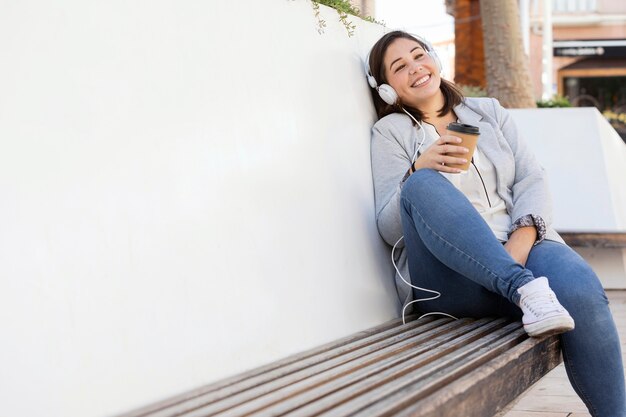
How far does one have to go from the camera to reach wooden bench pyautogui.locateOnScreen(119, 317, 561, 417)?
198 cm

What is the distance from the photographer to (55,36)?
83.0 inches

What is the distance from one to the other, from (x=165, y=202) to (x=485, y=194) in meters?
1.58

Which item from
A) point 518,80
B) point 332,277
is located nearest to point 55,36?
point 332,277

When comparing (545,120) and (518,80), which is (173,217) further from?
(518,80)

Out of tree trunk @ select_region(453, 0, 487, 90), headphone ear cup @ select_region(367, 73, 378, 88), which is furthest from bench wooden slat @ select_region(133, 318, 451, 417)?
tree trunk @ select_region(453, 0, 487, 90)

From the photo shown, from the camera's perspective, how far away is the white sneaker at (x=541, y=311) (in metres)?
2.87

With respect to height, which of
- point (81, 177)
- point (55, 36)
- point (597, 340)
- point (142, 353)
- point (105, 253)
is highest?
point (55, 36)

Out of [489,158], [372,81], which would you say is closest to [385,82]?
[372,81]

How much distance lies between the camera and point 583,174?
7.20 m

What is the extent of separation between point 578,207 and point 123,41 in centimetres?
529

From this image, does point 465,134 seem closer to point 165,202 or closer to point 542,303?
point 542,303

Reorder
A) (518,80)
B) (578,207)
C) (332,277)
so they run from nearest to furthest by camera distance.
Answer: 1. (332,277)
2. (578,207)
3. (518,80)

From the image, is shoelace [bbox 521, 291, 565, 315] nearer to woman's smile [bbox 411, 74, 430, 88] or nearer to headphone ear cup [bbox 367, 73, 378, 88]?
woman's smile [bbox 411, 74, 430, 88]

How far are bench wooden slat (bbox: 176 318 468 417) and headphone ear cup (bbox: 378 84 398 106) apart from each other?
0.90 meters
